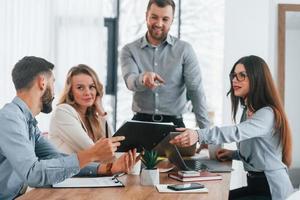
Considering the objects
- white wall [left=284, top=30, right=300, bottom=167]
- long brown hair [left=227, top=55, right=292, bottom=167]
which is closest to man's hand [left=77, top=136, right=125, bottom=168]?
long brown hair [left=227, top=55, right=292, bottom=167]

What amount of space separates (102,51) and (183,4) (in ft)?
3.11

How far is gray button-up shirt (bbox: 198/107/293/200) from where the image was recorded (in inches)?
88.5

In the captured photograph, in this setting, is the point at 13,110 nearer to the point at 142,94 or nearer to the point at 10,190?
the point at 10,190

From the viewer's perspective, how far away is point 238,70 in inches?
95.8

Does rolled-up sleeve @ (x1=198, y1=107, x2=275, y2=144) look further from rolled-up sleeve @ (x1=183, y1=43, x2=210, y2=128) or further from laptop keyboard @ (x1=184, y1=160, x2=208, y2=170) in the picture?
rolled-up sleeve @ (x1=183, y1=43, x2=210, y2=128)

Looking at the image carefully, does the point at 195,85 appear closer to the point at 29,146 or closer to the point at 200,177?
the point at 200,177

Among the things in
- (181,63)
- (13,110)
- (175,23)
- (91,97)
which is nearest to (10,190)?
(13,110)

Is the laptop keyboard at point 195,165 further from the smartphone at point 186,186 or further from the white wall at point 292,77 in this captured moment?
the white wall at point 292,77

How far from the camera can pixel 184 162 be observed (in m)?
2.35

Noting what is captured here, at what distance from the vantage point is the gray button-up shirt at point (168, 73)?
309cm

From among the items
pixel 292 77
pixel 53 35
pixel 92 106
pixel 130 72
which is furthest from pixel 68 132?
pixel 53 35

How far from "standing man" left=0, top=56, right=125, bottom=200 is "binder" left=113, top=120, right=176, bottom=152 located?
4.0 inches

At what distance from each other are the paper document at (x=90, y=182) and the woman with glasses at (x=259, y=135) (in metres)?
0.40

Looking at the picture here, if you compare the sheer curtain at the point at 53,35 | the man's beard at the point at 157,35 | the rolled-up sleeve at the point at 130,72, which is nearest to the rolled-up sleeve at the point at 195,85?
the man's beard at the point at 157,35
